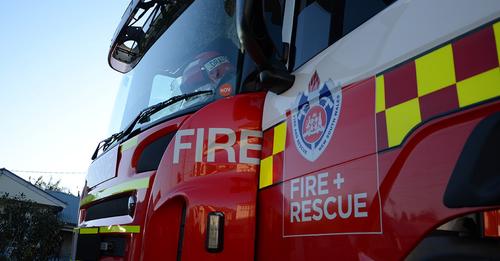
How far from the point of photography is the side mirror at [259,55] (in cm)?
171

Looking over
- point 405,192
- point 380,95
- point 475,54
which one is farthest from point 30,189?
point 475,54

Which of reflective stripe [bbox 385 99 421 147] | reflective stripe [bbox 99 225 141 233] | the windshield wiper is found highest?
the windshield wiper

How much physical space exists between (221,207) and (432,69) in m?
1.02

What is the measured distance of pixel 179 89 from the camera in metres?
2.46

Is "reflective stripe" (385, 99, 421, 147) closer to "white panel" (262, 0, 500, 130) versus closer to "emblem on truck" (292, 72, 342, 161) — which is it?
"white panel" (262, 0, 500, 130)

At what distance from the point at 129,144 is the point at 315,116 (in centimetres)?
127

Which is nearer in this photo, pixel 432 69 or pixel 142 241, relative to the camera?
pixel 432 69

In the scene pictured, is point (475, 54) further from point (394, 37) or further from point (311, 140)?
point (311, 140)

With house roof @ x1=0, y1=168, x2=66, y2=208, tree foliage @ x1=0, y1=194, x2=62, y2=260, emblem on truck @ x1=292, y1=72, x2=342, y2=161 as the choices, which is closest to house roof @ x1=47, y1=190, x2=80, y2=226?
house roof @ x1=0, y1=168, x2=66, y2=208

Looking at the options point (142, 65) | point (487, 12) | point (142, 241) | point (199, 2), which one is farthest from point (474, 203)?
point (142, 65)

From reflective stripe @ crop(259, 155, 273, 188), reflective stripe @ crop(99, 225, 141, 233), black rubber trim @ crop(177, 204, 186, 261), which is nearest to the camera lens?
reflective stripe @ crop(259, 155, 273, 188)

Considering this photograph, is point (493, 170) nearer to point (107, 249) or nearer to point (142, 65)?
point (107, 249)

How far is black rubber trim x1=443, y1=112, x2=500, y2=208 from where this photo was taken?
98 centimetres

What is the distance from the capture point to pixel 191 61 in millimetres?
2484
